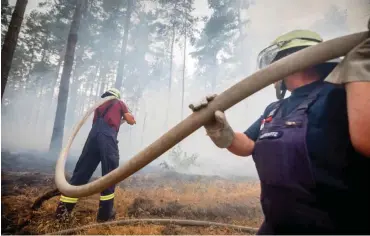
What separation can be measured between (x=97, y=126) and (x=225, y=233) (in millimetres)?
2405

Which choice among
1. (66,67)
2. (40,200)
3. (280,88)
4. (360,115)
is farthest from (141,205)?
(66,67)

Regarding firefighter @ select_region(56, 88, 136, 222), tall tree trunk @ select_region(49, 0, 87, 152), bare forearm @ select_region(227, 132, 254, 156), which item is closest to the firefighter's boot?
firefighter @ select_region(56, 88, 136, 222)

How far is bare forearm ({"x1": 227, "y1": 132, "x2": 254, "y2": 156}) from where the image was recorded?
1300mm

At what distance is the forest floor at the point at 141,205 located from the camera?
2666 millimetres

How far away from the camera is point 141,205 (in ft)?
11.4

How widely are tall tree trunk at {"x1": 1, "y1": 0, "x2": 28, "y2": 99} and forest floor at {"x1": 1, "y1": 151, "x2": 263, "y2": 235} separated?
1728 mm

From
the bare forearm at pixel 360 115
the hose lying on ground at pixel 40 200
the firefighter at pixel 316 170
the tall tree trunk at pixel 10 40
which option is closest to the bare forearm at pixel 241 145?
the firefighter at pixel 316 170

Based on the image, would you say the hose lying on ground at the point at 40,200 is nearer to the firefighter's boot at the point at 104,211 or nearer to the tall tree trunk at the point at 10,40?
the firefighter's boot at the point at 104,211

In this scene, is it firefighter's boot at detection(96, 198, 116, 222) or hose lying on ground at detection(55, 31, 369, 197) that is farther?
firefighter's boot at detection(96, 198, 116, 222)

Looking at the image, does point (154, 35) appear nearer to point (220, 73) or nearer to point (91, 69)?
point (220, 73)

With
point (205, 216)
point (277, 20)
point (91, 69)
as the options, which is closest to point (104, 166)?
point (205, 216)

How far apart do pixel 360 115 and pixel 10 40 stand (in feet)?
15.1

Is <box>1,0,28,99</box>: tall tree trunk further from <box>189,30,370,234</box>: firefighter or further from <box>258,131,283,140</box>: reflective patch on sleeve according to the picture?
<box>258,131,283,140</box>: reflective patch on sleeve

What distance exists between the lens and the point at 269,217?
103 cm
